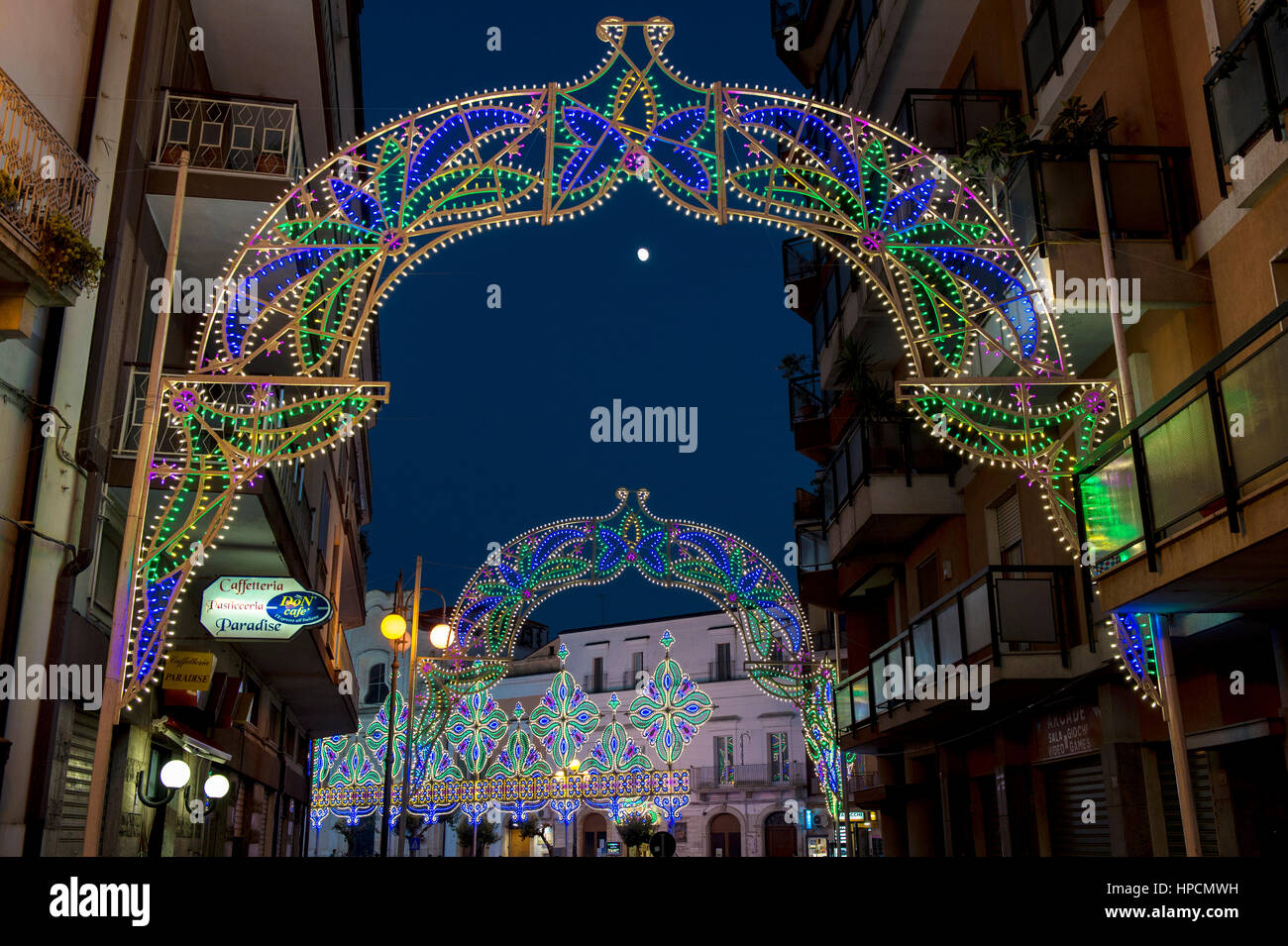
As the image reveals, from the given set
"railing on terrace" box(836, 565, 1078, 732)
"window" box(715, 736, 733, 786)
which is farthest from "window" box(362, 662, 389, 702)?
"railing on terrace" box(836, 565, 1078, 732)

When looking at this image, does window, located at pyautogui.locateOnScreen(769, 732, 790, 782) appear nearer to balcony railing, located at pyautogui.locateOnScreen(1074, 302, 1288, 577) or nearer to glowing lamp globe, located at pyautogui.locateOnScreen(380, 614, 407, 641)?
glowing lamp globe, located at pyautogui.locateOnScreen(380, 614, 407, 641)

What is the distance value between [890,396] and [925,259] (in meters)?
9.68

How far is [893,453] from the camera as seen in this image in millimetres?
19750

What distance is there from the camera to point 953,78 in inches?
763

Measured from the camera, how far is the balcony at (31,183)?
26.9ft

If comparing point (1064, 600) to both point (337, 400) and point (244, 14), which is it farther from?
point (244, 14)

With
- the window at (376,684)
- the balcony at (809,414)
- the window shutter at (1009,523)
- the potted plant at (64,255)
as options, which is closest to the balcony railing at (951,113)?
the window shutter at (1009,523)

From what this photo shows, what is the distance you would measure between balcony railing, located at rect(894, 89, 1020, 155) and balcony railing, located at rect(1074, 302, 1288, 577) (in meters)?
7.71

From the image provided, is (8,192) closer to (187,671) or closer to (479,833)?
(187,671)

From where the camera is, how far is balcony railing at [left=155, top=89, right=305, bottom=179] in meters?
12.7
